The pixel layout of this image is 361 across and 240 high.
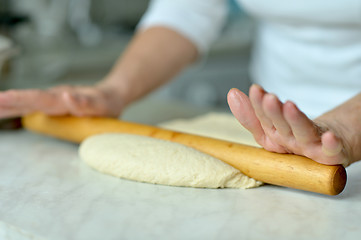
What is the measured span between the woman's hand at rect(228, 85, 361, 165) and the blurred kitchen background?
0.97 m

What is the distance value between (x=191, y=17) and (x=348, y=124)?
2.35 feet

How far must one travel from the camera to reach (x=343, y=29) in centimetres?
103

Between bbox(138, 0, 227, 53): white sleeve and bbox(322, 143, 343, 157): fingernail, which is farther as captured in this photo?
bbox(138, 0, 227, 53): white sleeve

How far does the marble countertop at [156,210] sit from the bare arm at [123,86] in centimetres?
20

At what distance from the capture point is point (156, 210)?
1.99 feet

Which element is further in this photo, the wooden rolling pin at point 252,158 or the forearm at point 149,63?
the forearm at point 149,63

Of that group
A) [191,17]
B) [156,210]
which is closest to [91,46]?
[191,17]

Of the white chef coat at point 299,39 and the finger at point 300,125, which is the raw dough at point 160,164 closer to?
the finger at point 300,125

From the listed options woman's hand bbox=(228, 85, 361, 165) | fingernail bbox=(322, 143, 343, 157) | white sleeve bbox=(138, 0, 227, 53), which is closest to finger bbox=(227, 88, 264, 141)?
woman's hand bbox=(228, 85, 361, 165)

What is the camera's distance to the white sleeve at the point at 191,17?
1261 mm

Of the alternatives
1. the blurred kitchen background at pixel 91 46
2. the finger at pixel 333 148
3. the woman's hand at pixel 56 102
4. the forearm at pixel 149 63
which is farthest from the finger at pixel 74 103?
the blurred kitchen background at pixel 91 46

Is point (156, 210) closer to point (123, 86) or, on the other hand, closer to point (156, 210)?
point (156, 210)

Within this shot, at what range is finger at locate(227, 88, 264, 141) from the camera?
0.62 metres

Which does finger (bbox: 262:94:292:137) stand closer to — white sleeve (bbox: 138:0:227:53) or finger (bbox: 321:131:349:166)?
finger (bbox: 321:131:349:166)
